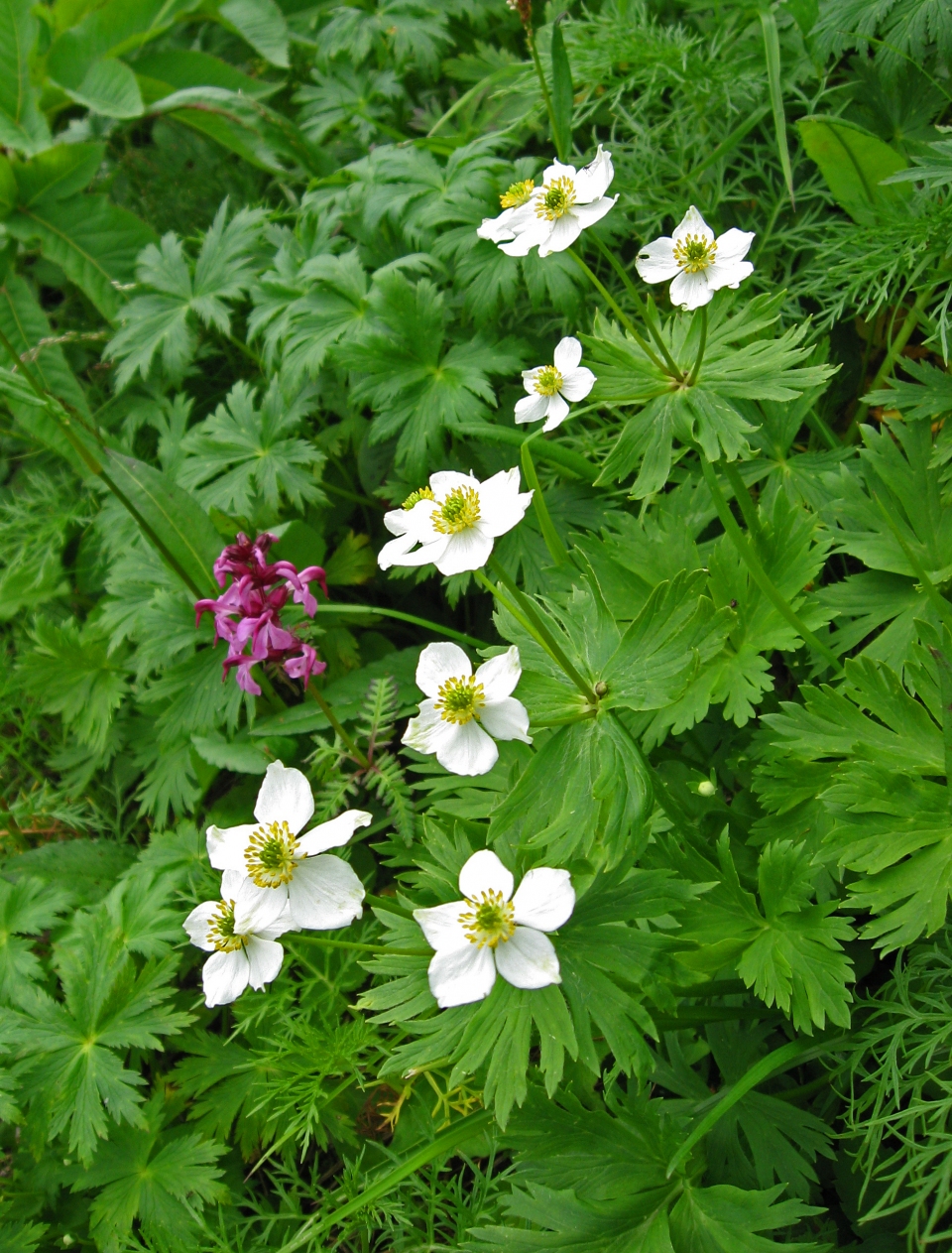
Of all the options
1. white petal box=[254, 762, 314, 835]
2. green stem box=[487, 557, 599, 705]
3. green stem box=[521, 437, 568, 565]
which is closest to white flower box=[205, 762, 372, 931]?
white petal box=[254, 762, 314, 835]

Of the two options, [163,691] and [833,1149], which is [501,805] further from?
[163,691]

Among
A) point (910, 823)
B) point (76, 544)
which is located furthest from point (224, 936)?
point (76, 544)

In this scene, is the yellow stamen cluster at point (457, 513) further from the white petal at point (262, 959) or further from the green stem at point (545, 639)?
the white petal at point (262, 959)

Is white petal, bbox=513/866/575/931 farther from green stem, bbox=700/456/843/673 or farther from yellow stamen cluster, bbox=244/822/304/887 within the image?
green stem, bbox=700/456/843/673

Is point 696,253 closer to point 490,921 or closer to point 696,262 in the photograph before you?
point 696,262

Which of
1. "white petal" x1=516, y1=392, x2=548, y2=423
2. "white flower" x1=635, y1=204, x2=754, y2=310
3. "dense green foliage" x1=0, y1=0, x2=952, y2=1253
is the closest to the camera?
"dense green foliage" x1=0, y1=0, x2=952, y2=1253

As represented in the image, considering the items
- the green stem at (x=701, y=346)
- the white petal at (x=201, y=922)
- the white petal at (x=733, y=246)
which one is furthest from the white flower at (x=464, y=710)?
the white petal at (x=733, y=246)
